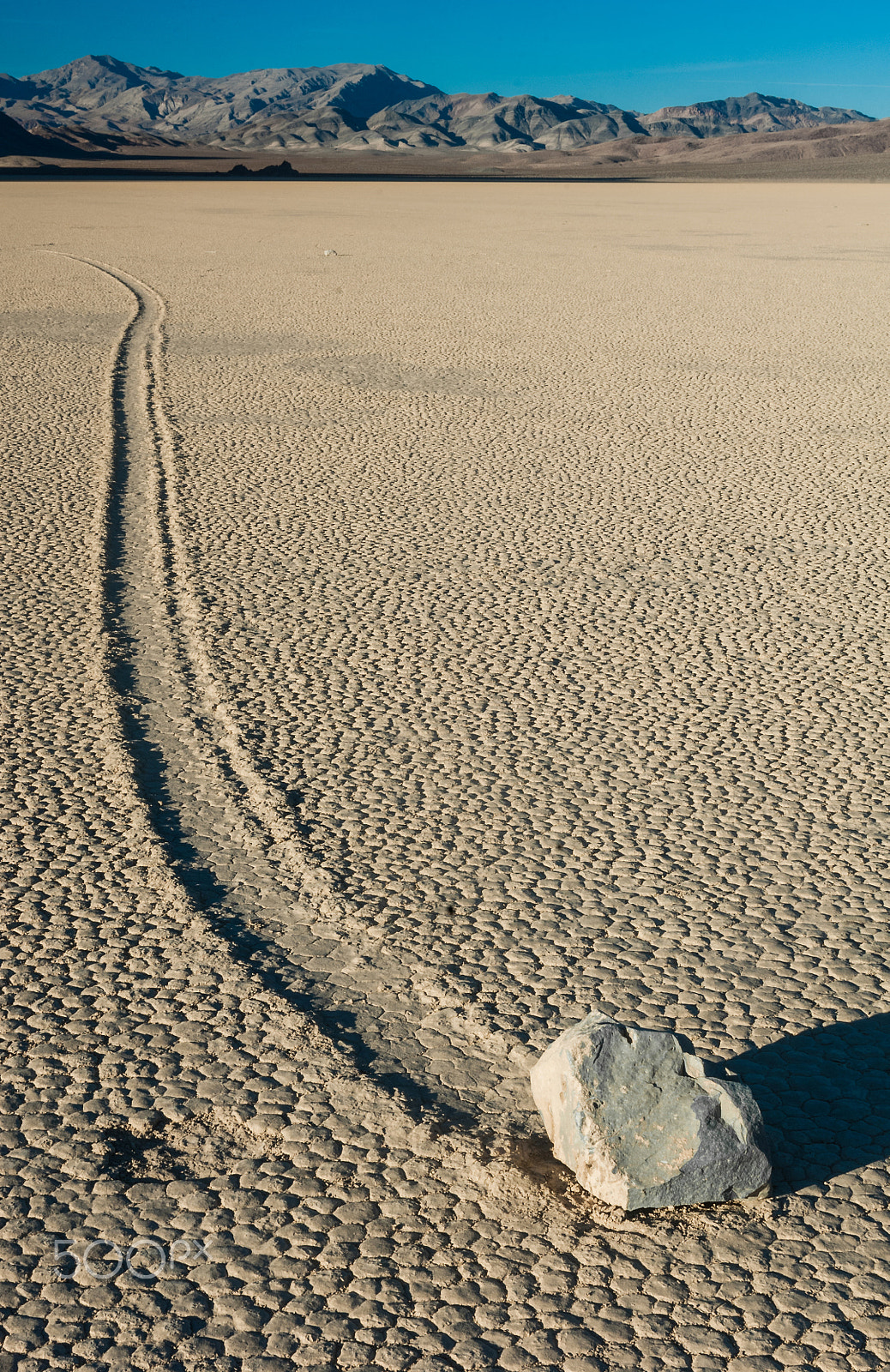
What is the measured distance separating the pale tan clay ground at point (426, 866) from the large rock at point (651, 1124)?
5 centimetres

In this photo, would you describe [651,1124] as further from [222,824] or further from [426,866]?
[222,824]

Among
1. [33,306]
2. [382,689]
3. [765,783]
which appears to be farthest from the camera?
[33,306]

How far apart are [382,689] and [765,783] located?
120cm

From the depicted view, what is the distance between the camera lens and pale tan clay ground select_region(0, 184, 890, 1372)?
5.73 feet

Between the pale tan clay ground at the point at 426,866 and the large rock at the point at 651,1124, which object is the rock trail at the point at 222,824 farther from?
the large rock at the point at 651,1124

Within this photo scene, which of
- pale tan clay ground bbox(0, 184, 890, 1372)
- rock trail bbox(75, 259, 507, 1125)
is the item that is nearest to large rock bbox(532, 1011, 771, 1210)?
pale tan clay ground bbox(0, 184, 890, 1372)

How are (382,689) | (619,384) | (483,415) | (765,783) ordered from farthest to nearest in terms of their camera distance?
(619,384) < (483,415) < (382,689) < (765,783)

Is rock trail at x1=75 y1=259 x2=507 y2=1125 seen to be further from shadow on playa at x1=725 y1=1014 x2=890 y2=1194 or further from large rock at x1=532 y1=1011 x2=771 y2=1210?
shadow on playa at x1=725 y1=1014 x2=890 y2=1194

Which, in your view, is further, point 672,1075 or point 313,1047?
point 313,1047

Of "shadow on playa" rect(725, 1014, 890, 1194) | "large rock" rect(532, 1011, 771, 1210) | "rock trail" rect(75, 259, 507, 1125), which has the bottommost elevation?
"rock trail" rect(75, 259, 507, 1125)

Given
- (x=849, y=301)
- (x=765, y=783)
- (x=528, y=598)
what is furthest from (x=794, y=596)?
(x=849, y=301)

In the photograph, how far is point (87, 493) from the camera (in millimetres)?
5820

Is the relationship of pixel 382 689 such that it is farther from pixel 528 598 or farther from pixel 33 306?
pixel 33 306

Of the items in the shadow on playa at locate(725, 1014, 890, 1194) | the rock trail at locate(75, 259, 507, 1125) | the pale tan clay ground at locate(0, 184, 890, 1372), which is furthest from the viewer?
the rock trail at locate(75, 259, 507, 1125)
